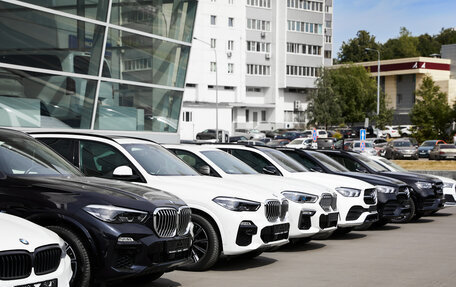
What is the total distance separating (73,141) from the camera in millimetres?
10391

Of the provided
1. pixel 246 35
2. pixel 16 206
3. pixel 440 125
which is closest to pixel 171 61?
pixel 16 206

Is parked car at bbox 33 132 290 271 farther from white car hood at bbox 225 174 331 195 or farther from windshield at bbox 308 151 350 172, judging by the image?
windshield at bbox 308 151 350 172

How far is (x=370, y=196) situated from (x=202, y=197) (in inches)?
221

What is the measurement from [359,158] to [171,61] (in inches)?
321

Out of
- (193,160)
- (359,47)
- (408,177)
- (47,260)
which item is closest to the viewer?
(47,260)

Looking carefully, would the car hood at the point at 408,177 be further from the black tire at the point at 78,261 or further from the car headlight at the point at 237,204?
the black tire at the point at 78,261

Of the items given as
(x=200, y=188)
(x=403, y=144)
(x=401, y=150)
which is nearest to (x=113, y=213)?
(x=200, y=188)

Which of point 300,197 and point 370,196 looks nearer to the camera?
point 300,197

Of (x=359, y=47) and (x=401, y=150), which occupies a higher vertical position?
(x=359, y=47)

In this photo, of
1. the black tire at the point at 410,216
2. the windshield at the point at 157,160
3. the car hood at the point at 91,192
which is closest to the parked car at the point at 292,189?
the windshield at the point at 157,160

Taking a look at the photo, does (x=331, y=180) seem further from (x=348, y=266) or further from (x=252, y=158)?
(x=348, y=266)

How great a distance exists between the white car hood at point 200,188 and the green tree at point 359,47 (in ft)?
393

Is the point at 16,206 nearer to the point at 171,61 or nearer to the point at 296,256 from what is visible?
the point at 296,256

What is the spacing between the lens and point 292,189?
40.0ft
